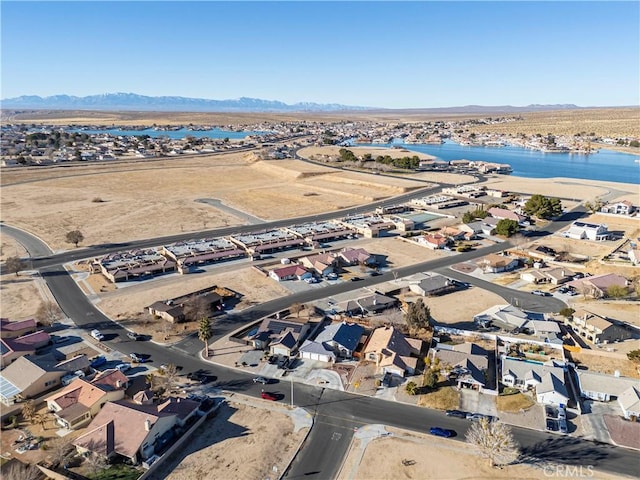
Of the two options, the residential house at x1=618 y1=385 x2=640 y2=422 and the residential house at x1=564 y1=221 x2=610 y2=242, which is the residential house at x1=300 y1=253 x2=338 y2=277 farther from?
the residential house at x1=564 y1=221 x2=610 y2=242

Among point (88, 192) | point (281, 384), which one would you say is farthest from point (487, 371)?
point (88, 192)

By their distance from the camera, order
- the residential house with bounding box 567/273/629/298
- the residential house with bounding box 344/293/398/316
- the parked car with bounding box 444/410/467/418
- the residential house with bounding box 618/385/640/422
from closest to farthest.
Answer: the residential house with bounding box 618/385/640/422 → the parked car with bounding box 444/410/467/418 → the residential house with bounding box 344/293/398/316 → the residential house with bounding box 567/273/629/298

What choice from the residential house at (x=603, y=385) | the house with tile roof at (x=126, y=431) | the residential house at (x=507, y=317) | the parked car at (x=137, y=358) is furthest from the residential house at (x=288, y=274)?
the residential house at (x=603, y=385)

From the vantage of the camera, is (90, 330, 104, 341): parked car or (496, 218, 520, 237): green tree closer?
(90, 330, 104, 341): parked car

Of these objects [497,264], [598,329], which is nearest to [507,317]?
[598,329]

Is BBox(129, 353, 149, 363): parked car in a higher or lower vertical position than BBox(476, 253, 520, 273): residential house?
lower

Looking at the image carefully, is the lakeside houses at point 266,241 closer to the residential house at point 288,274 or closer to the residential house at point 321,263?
the residential house at point 321,263

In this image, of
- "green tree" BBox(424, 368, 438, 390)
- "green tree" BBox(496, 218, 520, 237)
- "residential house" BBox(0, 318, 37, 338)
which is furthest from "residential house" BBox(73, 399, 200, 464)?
"green tree" BBox(496, 218, 520, 237)
